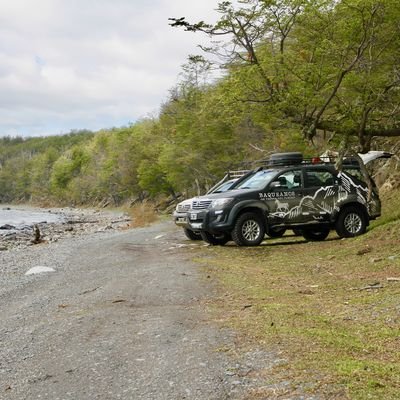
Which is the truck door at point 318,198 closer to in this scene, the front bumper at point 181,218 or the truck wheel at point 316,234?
the truck wheel at point 316,234

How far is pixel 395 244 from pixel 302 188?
149 inches

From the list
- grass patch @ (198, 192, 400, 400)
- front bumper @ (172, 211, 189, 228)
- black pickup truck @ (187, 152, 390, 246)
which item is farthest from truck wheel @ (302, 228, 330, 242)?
front bumper @ (172, 211, 189, 228)

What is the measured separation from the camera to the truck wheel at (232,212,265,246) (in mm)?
14305

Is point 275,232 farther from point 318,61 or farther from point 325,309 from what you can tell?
point 325,309

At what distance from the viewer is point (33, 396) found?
452cm

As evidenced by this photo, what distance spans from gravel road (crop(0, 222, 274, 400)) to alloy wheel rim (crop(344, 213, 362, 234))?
5.58 meters

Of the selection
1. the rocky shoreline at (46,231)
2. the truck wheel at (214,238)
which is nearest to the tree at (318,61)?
the truck wheel at (214,238)

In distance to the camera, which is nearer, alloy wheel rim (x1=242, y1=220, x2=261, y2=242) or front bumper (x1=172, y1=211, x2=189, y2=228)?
alloy wheel rim (x1=242, y1=220, x2=261, y2=242)

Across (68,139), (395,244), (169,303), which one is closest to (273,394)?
(169,303)

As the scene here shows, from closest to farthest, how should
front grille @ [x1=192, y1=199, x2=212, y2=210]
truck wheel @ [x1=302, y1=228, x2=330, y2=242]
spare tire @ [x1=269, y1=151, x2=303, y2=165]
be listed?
front grille @ [x1=192, y1=199, x2=212, y2=210], spare tire @ [x1=269, y1=151, x2=303, y2=165], truck wheel @ [x1=302, y1=228, x2=330, y2=242]

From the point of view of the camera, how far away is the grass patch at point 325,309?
450 centimetres

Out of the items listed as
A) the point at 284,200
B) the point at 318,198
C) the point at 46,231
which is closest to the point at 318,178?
the point at 318,198

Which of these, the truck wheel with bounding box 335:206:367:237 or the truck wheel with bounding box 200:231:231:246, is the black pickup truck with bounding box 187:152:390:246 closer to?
the truck wheel with bounding box 335:206:367:237

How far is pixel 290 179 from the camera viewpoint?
14.8 metres
